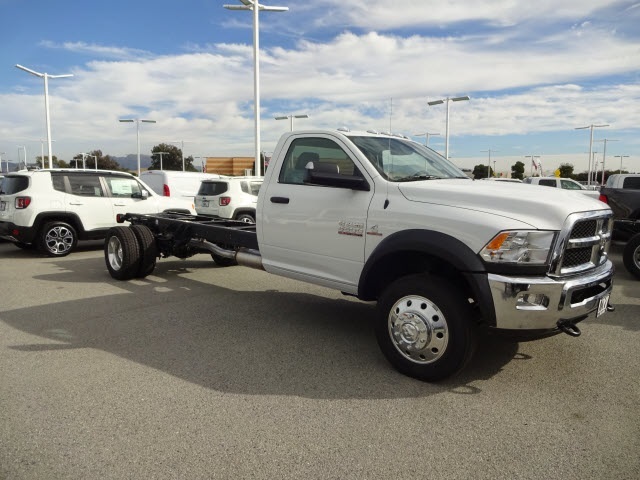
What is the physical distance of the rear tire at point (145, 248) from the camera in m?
7.67

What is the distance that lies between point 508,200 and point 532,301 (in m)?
0.76

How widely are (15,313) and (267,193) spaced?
10.9ft

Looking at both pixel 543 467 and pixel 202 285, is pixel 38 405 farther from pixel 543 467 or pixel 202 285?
pixel 202 285

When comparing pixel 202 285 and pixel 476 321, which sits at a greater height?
pixel 476 321

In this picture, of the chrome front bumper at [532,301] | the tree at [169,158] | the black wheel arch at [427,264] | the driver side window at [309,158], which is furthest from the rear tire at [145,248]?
the tree at [169,158]

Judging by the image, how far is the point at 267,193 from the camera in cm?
539

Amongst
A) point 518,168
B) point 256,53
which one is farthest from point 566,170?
point 256,53

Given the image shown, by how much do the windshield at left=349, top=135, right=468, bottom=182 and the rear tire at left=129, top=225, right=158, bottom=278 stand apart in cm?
416

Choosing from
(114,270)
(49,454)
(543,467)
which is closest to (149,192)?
(114,270)

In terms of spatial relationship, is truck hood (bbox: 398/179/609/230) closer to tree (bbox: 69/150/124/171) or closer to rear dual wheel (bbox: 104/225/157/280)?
rear dual wheel (bbox: 104/225/157/280)

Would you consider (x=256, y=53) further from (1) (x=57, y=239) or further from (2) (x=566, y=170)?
(2) (x=566, y=170)

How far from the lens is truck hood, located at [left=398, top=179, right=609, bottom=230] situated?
11.9 ft

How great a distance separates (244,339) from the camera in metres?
5.03

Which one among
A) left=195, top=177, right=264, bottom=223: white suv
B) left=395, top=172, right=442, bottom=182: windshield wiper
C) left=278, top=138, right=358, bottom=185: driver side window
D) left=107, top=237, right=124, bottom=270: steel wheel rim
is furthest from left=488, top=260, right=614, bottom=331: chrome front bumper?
left=195, top=177, right=264, bottom=223: white suv
